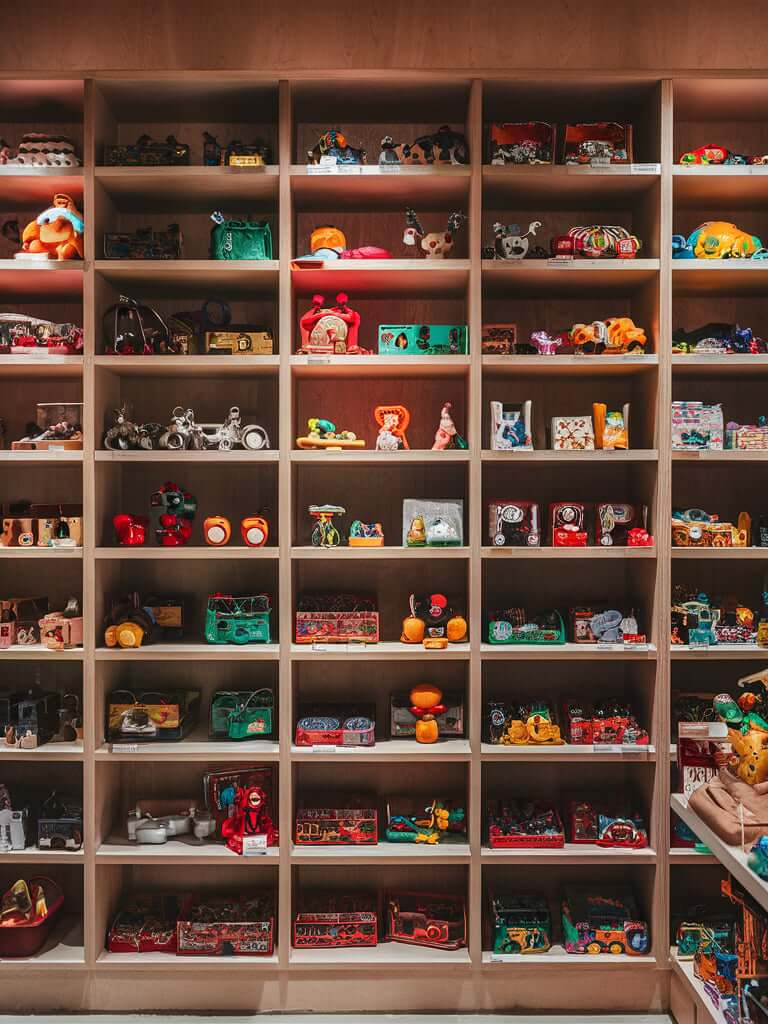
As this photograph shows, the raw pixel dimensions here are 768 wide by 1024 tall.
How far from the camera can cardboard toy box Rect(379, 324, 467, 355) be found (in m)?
2.81

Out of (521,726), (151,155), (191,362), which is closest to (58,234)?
(151,155)

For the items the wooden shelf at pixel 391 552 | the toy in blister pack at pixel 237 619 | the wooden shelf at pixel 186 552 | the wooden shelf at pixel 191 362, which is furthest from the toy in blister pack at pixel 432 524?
the wooden shelf at pixel 191 362

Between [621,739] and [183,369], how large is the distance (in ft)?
6.67

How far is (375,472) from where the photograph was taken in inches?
124

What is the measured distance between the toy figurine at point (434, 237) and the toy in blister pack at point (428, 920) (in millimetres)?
2338

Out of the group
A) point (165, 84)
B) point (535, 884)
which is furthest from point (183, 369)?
point (535, 884)

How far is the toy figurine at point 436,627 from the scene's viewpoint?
2.79 m

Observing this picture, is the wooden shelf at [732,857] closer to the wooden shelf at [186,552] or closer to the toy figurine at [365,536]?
the toy figurine at [365,536]

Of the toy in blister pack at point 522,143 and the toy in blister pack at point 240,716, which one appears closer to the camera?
the toy in blister pack at point 522,143

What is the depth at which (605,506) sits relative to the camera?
2.81 m

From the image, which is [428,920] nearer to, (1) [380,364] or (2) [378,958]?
(2) [378,958]

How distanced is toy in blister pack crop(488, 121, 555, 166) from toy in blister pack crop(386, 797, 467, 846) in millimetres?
2278

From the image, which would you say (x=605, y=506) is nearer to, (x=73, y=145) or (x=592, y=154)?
(x=592, y=154)

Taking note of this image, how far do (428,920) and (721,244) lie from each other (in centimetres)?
259
